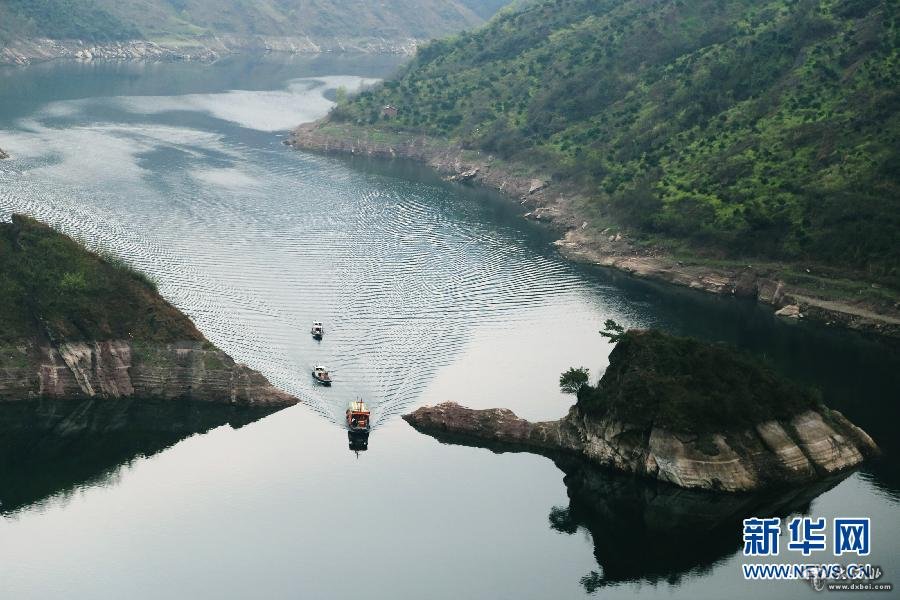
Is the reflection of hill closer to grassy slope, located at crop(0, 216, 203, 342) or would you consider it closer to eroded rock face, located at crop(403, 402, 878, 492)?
grassy slope, located at crop(0, 216, 203, 342)

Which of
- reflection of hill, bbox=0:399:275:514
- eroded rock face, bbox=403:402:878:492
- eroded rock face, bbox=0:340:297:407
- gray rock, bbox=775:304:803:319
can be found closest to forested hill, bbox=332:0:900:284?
gray rock, bbox=775:304:803:319

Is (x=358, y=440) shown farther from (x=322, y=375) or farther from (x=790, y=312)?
(x=790, y=312)

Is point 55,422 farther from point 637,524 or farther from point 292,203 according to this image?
point 292,203

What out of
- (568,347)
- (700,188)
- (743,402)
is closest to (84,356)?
(568,347)

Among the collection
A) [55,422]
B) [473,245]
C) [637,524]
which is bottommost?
[637,524]

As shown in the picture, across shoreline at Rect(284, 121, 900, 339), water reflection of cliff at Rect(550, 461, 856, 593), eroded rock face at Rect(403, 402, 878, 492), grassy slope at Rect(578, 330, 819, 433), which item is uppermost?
shoreline at Rect(284, 121, 900, 339)

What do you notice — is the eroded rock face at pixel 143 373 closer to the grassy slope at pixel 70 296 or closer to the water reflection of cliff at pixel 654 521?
the grassy slope at pixel 70 296
